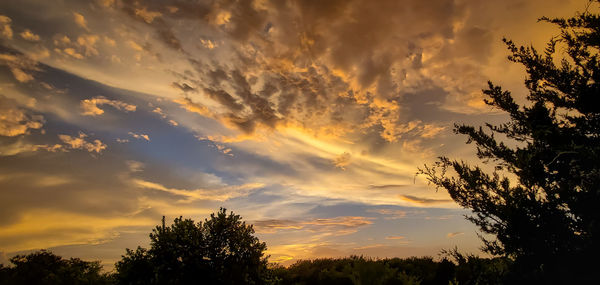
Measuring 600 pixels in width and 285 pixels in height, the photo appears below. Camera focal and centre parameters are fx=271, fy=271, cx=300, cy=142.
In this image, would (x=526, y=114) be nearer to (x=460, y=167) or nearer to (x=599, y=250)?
(x=460, y=167)

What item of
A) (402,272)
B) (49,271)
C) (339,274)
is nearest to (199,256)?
(339,274)

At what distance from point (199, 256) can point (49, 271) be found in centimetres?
1970

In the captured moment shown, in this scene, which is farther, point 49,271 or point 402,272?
point 49,271

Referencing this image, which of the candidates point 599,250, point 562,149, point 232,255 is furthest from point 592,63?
point 232,255

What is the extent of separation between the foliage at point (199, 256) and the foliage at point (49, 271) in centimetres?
416

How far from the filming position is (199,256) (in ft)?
30.4

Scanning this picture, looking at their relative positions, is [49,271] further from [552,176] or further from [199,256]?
[552,176]

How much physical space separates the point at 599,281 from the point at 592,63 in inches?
322

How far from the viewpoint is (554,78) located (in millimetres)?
11539

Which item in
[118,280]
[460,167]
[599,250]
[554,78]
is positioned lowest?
[599,250]

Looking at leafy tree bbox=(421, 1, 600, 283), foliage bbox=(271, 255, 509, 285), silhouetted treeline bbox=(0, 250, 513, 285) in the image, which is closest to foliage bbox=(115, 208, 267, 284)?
silhouetted treeline bbox=(0, 250, 513, 285)

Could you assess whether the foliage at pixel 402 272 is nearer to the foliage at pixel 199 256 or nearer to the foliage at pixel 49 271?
the foliage at pixel 199 256

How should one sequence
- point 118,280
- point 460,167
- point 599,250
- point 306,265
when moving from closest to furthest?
point 118,280
point 599,250
point 460,167
point 306,265

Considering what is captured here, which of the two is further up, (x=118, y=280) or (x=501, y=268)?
(x=118, y=280)
